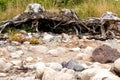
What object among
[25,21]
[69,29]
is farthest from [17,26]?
[69,29]

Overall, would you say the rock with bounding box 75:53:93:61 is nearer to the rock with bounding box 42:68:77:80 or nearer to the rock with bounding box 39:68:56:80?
the rock with bounding box 42:68:77:80

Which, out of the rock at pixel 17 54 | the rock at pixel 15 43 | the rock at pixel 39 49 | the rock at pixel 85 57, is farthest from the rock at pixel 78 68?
the rock at pixel 15 43

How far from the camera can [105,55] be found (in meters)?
5.54

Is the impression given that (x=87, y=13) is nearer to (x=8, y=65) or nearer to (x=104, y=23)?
(x=104, y=23)

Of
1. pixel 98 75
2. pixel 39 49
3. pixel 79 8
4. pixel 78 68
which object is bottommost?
pixel 79 8

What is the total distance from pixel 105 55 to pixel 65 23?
3285 millimetres

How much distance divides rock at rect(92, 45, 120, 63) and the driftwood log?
9.45ft

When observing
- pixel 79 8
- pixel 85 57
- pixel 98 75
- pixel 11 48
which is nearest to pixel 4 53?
pixel 11 48

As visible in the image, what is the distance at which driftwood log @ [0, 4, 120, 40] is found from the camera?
8.59 m

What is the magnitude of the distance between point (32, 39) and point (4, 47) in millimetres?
636

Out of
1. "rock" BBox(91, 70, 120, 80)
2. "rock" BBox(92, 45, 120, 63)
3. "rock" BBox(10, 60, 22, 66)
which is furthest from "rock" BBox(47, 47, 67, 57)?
"rock" BBox(91, 70, 120, 80)

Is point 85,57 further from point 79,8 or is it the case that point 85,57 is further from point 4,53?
point 79,8

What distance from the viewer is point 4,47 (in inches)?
279

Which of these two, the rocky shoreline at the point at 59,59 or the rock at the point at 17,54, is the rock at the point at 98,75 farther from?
the rock at the point at 17,54
